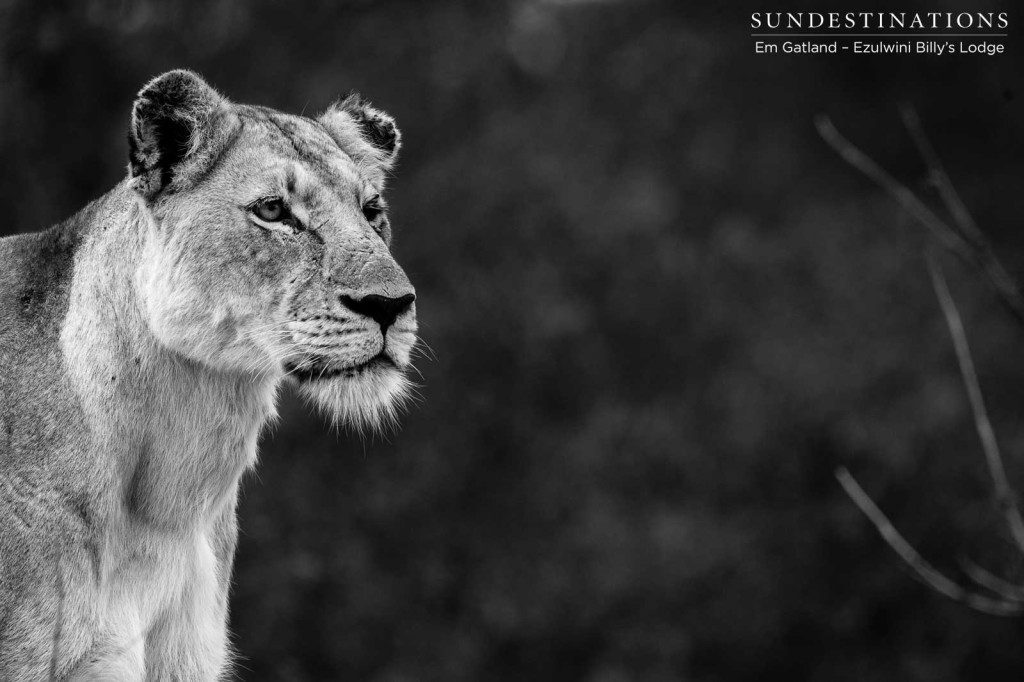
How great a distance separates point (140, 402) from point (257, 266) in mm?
451

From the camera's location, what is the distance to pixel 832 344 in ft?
53.8

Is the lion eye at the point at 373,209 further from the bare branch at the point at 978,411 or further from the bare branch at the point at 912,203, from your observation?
the bare branch at the point at 978,411

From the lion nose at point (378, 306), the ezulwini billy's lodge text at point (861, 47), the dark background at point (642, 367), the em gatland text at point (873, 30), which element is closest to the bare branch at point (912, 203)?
the lion nose at point (378, 306)

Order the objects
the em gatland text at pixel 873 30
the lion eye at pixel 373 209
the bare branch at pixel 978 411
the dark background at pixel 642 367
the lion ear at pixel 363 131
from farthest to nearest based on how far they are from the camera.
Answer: the em gatland text at pixel 873 30 < the dark background at pixel 642 367 < the lion ear at pixel 363 131 < the lion eye at pixel 373 209 < the bare branch at pixel 978 411

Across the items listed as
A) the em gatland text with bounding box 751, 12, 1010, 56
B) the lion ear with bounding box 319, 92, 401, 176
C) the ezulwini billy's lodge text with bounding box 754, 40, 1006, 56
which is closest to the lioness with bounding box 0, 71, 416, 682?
the lion ear with bounding box 319, 92, 401, 176

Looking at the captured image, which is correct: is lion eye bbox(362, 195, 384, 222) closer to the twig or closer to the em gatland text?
the twig

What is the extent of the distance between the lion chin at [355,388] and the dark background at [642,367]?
7941mm

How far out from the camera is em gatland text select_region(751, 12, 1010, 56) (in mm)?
14469

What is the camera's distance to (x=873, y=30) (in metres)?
15.2

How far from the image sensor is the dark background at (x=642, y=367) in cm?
1353

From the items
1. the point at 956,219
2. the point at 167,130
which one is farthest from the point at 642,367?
the point at 167,130

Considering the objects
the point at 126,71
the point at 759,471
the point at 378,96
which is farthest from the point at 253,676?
the point at 759,471

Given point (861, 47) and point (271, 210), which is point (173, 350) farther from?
point (861, 47)

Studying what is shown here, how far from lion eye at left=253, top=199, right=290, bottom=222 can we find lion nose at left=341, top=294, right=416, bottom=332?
31 centimetres
